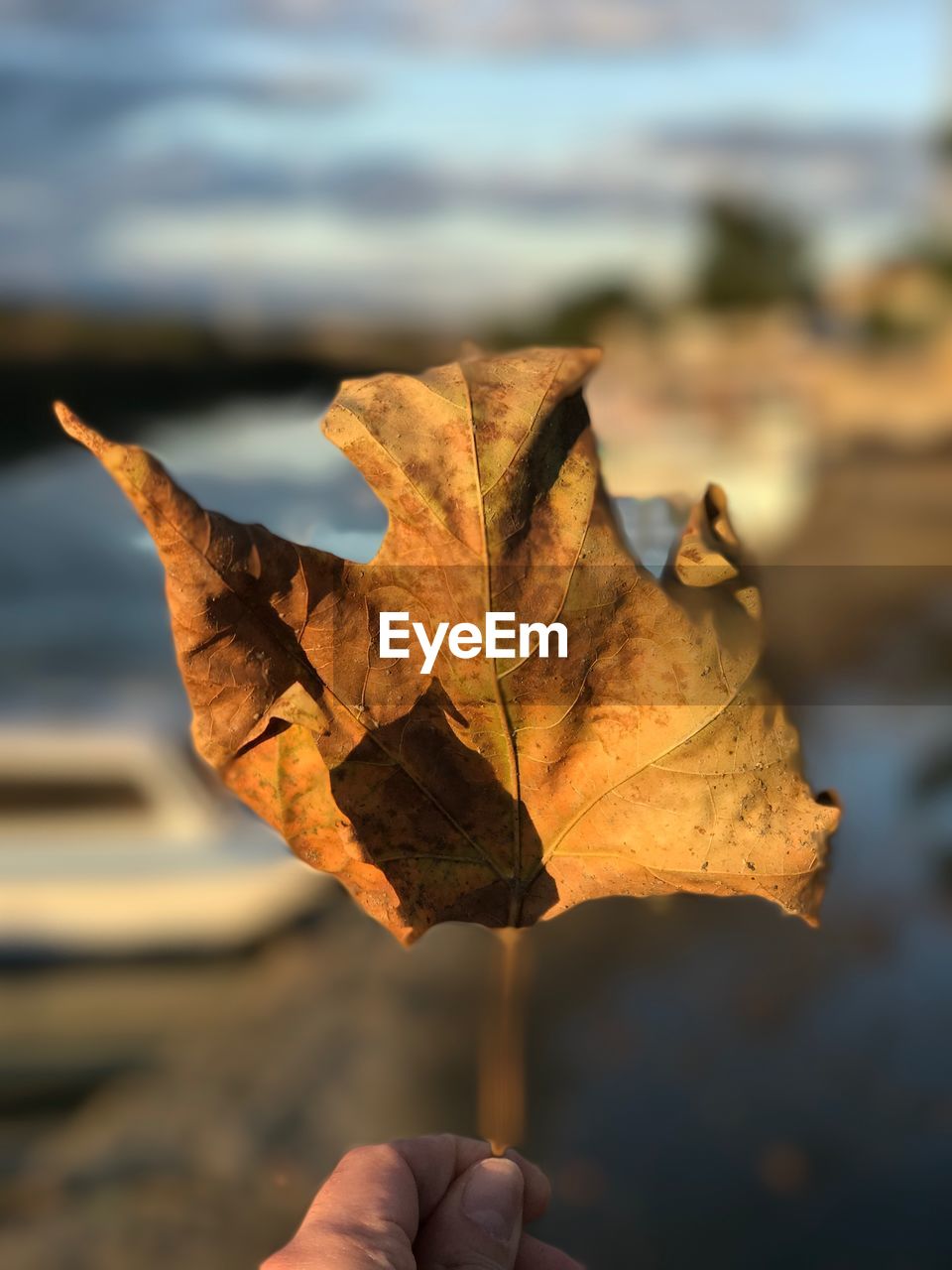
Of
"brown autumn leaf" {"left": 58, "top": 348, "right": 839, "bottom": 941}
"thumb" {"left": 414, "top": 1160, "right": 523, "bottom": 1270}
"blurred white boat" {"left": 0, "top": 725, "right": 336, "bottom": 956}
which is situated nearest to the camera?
"brown autumn leaf" {"left": 58, "top": 348, "right": 839, "bottom": 941}

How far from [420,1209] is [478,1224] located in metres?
0.05

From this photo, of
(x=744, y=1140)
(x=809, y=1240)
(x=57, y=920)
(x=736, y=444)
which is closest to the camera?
(x=809, y=1240)

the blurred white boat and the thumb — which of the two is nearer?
the thumb

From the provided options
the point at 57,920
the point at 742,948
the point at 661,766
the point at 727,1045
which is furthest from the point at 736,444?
the point at 661,766

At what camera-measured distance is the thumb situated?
0.69m

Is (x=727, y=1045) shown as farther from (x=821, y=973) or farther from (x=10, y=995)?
(x=10, y=995)

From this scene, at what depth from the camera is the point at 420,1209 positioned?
2.34ft

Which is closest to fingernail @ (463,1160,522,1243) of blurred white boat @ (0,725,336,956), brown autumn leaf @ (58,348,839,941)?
brown autumn leaf @ (58,348,839,941)

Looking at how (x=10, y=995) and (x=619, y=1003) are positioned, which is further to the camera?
(x=10, y=995)

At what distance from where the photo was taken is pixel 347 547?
61 cm

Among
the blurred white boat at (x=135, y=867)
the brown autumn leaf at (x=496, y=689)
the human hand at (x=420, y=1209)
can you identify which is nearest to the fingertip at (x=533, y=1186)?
the human hand at (x=420, y=1209)

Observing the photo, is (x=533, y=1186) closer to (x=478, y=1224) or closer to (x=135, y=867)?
(x=478, y=1224)

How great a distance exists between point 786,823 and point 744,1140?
3.37 metres

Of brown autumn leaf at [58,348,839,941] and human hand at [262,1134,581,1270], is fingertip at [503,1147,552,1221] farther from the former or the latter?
brown autumn leaf at [58,348,839,941]
